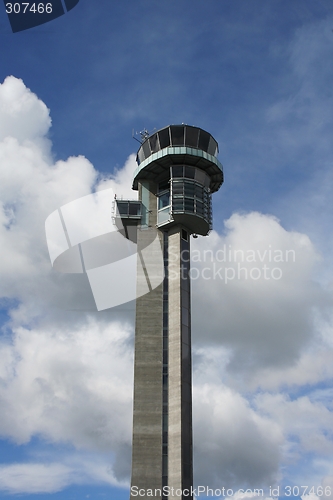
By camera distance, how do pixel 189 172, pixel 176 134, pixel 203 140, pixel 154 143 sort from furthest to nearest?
1. pixel 154 143
2. pixel 203 140
3. pixel 176 134
4. pixel 189 172

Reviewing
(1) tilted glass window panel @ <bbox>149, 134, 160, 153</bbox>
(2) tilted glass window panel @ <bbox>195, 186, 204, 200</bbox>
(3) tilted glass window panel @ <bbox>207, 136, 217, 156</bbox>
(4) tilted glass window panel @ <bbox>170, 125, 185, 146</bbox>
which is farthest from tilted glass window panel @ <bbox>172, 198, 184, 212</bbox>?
(3) tilted glass window panel @ <bbox>207, 136, 217, 156</bbox>

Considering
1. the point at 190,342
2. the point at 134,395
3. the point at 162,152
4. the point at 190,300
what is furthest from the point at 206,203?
the point at 134,395

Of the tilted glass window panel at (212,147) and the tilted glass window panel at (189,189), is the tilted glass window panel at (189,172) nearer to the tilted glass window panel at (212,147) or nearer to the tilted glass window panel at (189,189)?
the tilted glass window panel at (189,189)

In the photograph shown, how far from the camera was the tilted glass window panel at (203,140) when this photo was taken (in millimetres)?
71250

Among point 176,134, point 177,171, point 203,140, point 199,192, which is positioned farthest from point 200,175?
point 176,134

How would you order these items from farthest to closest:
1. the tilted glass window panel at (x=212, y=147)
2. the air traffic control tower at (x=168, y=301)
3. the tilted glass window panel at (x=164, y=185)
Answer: the tilted glass window panel at (x=212, y=147) → the tilted glass window panel at (x=164, y=185) → the air traffic control tower at (x=168, y=301)

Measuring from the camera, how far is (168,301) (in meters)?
65.5

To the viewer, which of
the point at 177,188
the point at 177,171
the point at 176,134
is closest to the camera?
the point at 177,188

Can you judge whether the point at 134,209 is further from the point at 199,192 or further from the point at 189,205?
the point at 199,192

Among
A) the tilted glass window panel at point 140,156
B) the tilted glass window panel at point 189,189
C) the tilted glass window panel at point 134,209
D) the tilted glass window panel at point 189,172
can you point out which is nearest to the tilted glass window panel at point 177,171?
the tilted glass window panel at point 189,172

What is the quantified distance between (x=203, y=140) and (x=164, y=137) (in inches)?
210

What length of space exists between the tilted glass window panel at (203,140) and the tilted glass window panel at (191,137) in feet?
2.36

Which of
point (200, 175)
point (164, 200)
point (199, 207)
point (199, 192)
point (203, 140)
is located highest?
point (203, 140)

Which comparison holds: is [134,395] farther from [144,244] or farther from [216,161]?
[216,161]
